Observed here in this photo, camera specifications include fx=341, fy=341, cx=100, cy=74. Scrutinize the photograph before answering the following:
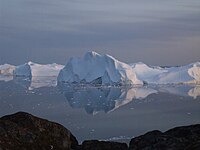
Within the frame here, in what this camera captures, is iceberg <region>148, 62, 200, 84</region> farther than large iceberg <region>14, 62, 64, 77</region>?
No

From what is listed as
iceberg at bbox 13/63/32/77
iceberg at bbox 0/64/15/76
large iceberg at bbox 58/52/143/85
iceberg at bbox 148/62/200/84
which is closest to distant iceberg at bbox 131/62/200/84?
iceberg at bbox 148/62/200/84

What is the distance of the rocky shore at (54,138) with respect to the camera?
3.33 meters

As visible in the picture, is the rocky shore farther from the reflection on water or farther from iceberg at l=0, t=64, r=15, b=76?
iceberg at l=0, t=64, r=15, b=76

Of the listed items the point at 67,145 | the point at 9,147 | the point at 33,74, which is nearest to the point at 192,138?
the point at 67,145

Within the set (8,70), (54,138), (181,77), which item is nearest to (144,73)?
(181,77)

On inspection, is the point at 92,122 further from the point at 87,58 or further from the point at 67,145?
the point at 87,58

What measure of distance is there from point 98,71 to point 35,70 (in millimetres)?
30593

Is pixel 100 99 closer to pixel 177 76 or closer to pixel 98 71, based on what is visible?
pixel 98 71

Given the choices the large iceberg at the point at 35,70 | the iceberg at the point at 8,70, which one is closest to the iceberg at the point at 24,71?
the large iceberg at the point at 35,70

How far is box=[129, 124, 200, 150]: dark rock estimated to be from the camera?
10.7 ft

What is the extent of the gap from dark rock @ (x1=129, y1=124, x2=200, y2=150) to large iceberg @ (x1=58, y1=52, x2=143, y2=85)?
3079 cm

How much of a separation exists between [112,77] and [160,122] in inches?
926

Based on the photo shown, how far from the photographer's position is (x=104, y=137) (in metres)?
9.41

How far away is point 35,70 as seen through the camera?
213 ft
